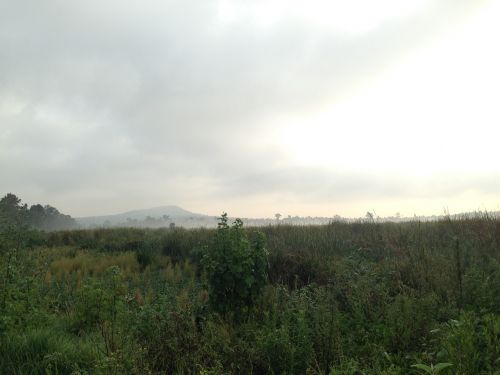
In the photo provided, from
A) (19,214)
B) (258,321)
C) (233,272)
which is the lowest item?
(258,321)

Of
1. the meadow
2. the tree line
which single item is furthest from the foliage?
the tree line

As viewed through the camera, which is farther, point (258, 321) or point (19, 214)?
point (19, 214)

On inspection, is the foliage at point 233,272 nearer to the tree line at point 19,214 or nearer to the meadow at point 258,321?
the meadow at point 258,321

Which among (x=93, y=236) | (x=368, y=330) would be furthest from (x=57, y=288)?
(x=93, y=236)

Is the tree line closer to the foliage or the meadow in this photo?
the meadow

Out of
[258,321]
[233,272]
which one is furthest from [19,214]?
[258,321]

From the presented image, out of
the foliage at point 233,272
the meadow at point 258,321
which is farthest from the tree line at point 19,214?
the foliage at point 233,272

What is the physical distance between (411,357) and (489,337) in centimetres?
90

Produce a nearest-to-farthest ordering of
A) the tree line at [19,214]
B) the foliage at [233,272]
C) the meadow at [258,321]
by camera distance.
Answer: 1. the meadow at [258,321]
2. the foliage at [233,272]
3. the tree line at [19,214]

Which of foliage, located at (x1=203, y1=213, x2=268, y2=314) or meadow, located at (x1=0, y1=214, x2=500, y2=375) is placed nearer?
meadow, located at (x1=0, y1=214, x2=500, y2=375)

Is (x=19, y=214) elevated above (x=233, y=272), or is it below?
above

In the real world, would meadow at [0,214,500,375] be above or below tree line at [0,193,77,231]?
below

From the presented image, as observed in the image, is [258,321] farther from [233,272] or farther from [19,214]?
[19,214]

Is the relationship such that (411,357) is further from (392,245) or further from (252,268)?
(392,245)
